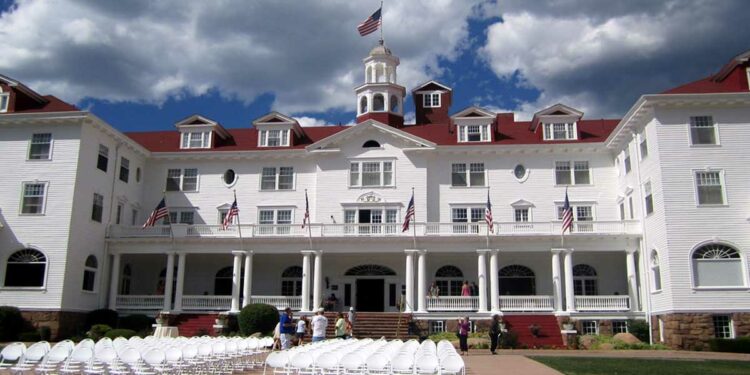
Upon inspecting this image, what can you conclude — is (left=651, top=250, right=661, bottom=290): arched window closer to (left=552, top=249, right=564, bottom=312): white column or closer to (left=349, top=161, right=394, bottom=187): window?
(left=552, top=249, right=564, bottom=312): white column

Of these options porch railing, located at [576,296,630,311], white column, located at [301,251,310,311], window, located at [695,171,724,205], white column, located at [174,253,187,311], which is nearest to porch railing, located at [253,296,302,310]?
white column, located at [301,251,310,311]

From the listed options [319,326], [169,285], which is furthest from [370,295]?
[319,326]

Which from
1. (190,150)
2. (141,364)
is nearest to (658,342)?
(141,364)

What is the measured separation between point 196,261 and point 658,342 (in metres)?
26.0

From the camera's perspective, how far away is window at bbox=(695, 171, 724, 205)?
29734 millimetres

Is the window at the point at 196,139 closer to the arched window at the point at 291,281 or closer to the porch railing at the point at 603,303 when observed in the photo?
the arched window at the point at 291,281

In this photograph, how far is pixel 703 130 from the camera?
30.5 metres

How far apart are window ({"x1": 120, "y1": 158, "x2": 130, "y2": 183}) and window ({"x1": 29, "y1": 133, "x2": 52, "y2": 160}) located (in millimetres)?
4624

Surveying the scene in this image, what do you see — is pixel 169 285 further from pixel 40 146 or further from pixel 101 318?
pixel 40 146

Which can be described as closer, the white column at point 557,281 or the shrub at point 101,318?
the white column at point 557,281

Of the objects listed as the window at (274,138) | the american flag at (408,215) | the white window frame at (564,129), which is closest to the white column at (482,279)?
the american flag at (408,215)

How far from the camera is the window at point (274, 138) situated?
4191 cm

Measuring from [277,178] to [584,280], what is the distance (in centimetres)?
1907

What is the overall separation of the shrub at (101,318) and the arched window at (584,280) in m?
25.1
